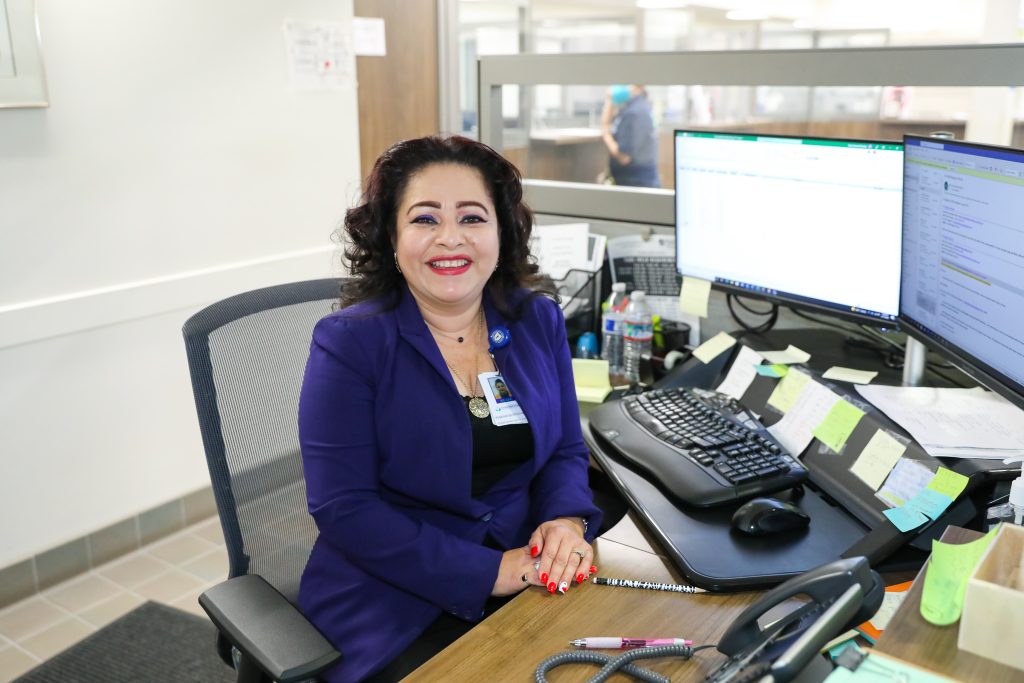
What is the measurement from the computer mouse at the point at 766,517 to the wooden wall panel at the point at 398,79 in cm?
257

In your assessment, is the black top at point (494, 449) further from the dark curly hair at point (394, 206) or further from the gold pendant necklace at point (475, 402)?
the dark curly hair at point (394, 206)

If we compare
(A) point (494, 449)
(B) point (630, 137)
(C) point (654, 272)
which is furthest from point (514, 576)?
(B) point (630, 137)

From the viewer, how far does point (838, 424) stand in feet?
4.34

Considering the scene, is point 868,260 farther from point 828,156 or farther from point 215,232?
point 215,232

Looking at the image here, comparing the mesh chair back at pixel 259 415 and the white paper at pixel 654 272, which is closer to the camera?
the mesh chair back at pixel 259 415

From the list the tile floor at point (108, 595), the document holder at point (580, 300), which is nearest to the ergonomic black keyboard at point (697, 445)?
Answer: the document holder at point (580, 300)

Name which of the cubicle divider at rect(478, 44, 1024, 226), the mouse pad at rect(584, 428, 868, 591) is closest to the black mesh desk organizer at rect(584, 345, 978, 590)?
the mouse pad at rect(584, 428, 868, 591)

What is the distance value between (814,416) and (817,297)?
30 cm

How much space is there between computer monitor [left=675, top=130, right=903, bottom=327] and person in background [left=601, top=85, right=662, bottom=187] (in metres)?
4.06

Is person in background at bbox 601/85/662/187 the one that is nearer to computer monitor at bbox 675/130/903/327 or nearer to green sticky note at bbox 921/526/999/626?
computer monitor at bbox 675/130/903/327

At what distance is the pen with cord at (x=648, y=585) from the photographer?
3.53 ft

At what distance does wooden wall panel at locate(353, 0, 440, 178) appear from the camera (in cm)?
345

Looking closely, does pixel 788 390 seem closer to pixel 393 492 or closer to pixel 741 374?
pixel 741 374

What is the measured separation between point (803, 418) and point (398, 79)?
106 inches
